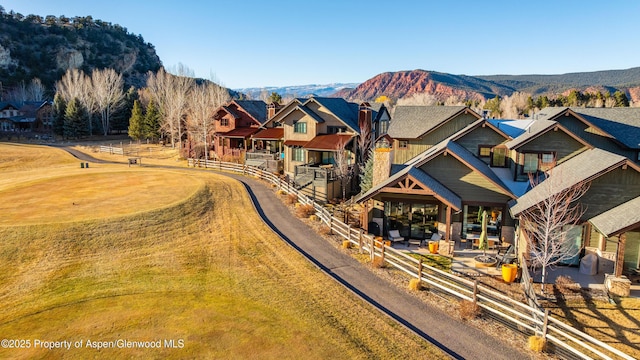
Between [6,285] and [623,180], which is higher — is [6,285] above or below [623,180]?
below

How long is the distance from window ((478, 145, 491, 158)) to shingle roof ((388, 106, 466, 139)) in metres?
4.66

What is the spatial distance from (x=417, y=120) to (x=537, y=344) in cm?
2433

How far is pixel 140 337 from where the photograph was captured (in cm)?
1495

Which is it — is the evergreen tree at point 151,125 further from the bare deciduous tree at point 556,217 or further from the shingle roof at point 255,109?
the bare deciduous tree at point 556,217

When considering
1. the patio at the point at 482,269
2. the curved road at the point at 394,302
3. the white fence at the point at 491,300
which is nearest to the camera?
the white fence at the point at 491,300

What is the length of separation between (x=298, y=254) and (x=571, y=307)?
13.4 m

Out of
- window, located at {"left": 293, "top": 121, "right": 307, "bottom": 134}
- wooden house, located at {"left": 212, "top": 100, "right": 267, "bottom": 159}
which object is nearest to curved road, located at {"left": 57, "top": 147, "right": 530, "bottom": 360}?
window, located at {"left": 293, "top": 121, "right": 307, "bottom": 134}

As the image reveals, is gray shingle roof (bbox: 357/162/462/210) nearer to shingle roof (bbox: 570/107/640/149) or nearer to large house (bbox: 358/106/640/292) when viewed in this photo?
large house (bbox: 358/106/640/292)

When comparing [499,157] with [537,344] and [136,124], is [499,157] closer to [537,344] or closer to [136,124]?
[537,344]

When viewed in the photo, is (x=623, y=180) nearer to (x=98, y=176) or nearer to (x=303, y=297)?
(x=303, y=297)

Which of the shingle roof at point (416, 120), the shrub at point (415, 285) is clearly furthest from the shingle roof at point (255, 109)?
the shrub at point (415, 285)

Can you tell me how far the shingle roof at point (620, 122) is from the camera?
2783cm

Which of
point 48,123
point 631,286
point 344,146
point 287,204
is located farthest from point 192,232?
point 48,123

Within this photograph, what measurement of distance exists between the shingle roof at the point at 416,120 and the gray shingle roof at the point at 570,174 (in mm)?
10289
